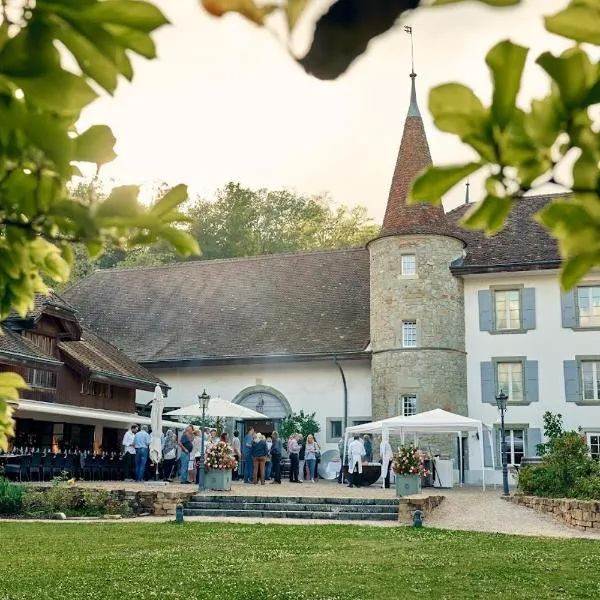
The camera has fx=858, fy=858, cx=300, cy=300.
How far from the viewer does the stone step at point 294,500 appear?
17.4m

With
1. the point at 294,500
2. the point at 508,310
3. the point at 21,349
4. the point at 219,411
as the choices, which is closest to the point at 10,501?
the point at 294,500

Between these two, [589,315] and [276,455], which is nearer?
[276,455]

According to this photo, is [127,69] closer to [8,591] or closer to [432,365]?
[8,591]

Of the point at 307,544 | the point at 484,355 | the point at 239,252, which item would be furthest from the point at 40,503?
the point at 239,252

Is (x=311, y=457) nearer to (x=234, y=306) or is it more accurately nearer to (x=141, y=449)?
(x=141, y=449)

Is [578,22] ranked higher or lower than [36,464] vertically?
higher

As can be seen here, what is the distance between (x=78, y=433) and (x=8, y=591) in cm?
1718

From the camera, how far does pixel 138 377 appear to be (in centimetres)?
2755

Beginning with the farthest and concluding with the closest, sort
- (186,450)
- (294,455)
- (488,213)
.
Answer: (294,455) → (186,450) → (488,213)

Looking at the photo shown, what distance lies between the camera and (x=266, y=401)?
96.8 feet

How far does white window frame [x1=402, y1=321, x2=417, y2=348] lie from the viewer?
27375 millimetres

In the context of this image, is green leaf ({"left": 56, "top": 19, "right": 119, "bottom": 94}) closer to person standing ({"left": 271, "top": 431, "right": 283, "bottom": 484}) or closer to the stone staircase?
the stone staircase

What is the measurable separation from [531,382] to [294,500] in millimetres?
12159

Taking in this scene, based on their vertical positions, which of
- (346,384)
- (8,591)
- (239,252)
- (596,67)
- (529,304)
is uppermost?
(239,252)
